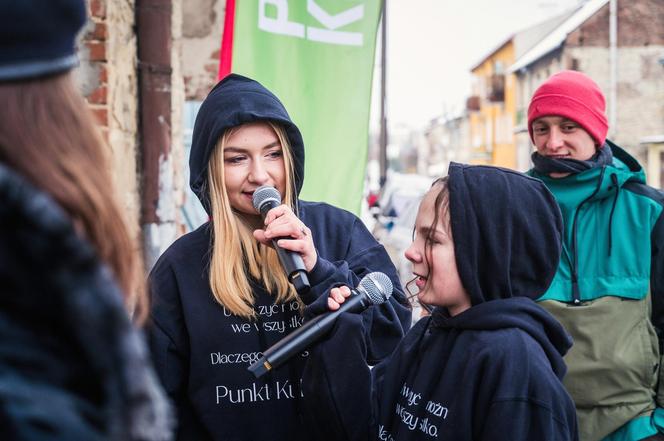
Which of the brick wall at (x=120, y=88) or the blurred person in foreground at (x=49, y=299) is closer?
the blurred person in foreground at (x=49, y=299)

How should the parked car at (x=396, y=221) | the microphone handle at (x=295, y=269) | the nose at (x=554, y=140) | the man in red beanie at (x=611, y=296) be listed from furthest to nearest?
the parked car at (x=396, y=221) < the nose at (x=554, y=140) < the man in red beanie at (x=611, y=296) < the microphone handle at (x=295, y=269)

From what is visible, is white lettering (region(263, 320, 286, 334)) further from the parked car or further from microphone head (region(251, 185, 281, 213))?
the parked car

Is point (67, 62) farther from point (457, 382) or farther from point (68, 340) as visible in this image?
point (457, 382)

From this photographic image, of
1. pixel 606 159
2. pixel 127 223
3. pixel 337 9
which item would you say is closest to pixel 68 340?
pixel 127 223

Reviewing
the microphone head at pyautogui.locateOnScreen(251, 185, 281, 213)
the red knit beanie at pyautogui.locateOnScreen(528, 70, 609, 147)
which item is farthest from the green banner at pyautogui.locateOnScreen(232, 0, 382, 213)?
the microphone head at pyautogui.locateOnScreen(251, 185, 281, 213)

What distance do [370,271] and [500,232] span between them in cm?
50

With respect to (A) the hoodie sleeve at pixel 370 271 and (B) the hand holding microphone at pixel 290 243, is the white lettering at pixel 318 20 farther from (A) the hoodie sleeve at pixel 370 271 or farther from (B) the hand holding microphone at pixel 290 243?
(B) the hand holding microphone at pixel 290 243

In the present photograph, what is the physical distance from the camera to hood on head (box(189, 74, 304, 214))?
2.33m

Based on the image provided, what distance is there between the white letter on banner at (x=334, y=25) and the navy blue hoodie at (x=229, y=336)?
1490 mm

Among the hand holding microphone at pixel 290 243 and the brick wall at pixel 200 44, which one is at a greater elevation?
the brick wall at pixel 200 44

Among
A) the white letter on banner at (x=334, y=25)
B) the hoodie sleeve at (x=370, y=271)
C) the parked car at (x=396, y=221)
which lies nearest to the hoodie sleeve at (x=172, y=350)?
the hoodie sleeve at (x=370, y=271)

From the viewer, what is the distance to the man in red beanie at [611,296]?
267cm

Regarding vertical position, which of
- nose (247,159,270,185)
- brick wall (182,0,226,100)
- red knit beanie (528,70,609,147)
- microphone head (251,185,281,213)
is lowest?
microphone head (251,185,281,213)

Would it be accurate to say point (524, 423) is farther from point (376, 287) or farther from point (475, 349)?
point (376, 287)
